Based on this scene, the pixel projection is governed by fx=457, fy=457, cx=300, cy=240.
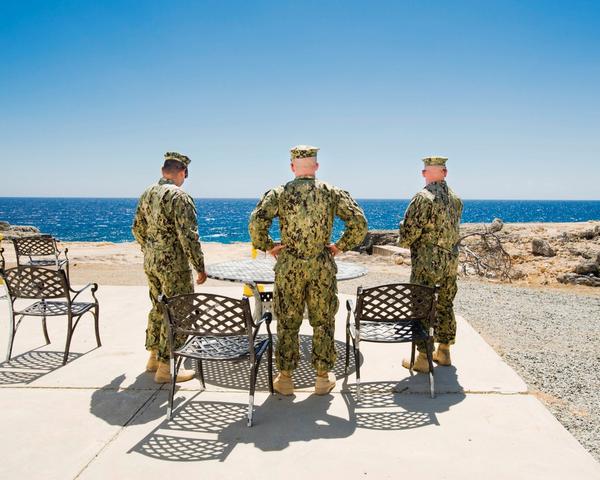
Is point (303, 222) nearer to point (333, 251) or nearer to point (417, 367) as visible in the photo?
point (333, 251)

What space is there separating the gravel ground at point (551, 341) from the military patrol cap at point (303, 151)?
3.06 m

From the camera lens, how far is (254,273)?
5.02 m

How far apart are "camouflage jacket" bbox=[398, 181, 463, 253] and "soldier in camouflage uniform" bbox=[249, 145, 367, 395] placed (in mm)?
721

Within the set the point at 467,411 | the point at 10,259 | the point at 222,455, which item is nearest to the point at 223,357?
the point at 222,455

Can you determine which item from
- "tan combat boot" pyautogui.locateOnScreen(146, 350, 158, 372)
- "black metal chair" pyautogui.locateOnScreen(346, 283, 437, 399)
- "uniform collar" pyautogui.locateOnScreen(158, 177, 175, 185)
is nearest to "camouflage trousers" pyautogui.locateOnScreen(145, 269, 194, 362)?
"tan combat boot" pyautogui.locateOnScreen(146, 350, 158, 372)

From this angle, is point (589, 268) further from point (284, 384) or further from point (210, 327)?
point (210, 327)

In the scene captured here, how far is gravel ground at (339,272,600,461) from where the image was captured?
158 inches

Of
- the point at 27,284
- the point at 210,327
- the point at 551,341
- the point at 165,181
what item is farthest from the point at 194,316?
the point at 551,341

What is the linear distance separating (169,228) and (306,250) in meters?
1.32

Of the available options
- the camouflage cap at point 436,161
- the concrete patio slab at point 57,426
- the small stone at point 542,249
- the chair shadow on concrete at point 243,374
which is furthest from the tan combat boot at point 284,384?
the small stone at point 542,249

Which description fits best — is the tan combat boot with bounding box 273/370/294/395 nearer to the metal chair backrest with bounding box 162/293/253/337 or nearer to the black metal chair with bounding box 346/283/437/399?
the black metal chair with bounding box 346/283/437/399

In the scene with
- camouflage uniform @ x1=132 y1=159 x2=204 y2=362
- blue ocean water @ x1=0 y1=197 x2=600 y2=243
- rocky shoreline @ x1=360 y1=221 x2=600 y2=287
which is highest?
camouflage uniform @ x1=132 y1=159 x2=204 y2=362

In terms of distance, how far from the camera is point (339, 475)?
2.91m

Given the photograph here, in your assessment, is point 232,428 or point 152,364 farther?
point 152,364
